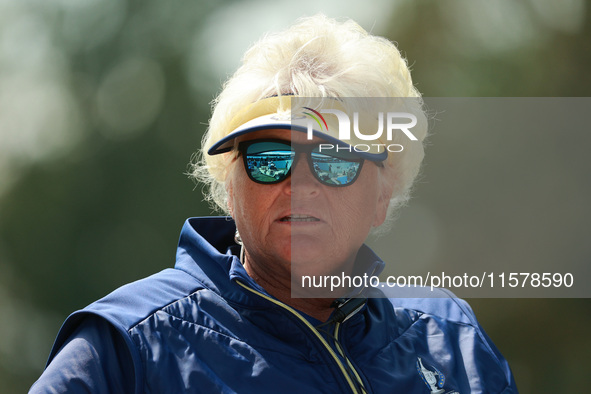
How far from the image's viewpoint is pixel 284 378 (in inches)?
76.1

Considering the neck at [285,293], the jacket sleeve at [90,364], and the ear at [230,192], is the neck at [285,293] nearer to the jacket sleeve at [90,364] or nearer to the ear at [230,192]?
the ear at [230,192]

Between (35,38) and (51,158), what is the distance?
1950mm

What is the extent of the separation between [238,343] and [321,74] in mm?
947

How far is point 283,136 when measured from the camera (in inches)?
84.6

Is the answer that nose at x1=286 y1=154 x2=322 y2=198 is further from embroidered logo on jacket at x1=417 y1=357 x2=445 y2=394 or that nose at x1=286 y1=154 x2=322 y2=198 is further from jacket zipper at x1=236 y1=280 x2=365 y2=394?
embroidered logo on jacket at x1=417 y1=357 x2=445 y2=394

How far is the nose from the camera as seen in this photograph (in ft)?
6.97

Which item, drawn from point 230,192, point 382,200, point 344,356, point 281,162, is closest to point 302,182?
point 281,162

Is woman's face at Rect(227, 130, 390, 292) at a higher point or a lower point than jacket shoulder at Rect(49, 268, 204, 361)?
higher

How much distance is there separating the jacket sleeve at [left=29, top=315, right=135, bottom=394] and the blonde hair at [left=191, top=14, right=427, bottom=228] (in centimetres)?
78

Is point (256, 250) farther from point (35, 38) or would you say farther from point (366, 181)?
point (35, 38)

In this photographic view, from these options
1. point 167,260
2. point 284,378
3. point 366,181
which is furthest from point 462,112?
point 167,260

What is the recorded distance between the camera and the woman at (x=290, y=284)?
182cm

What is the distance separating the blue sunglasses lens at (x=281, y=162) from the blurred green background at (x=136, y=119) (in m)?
4.57

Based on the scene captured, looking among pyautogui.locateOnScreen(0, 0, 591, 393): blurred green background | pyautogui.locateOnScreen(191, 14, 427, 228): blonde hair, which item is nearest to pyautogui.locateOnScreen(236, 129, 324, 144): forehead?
pyautogui.locateOnScreen(191, 14, 427, 228): blonde hair
